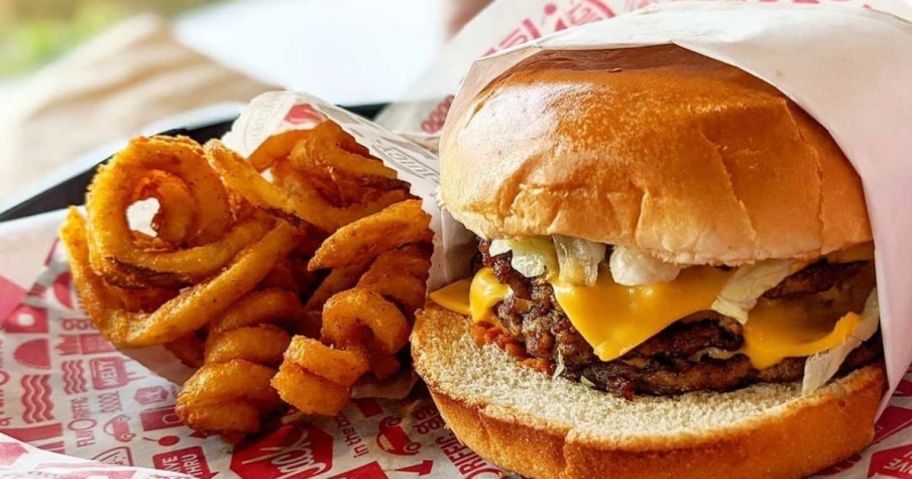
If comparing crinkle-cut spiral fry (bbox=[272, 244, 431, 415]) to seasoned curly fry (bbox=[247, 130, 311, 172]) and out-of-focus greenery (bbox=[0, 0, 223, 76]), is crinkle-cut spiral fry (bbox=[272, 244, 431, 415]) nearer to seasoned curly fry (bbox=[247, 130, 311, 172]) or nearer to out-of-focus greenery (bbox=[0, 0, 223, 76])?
seasoned curly fry (bbox=[247, 130, 311, 172])

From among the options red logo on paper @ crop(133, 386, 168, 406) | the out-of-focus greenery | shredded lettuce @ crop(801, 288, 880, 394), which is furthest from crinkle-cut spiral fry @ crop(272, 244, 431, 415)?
the out-of-focus greenery

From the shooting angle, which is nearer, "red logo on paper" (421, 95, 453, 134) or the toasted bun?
the toasted bun

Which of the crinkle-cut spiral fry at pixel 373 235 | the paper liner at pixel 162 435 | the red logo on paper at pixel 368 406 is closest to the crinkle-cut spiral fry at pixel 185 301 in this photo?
the crinkle-cut spiral fry at pixel 373 235

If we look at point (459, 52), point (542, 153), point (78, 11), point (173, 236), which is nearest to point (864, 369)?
point (542, 153)

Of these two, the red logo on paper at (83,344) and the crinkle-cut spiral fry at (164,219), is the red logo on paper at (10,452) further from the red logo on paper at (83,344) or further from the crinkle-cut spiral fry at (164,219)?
the red logo on paper at (83,344)

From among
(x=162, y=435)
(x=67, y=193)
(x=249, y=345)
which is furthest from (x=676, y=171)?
(x=67, y=193)

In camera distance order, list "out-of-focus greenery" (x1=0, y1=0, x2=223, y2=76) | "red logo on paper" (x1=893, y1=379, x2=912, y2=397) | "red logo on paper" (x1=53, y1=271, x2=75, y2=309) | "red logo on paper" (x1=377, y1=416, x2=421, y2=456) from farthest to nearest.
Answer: "out-of-focus greenery" (x1=0, y1=0, x2=223, y2=76), "red logo on paper" (x1=53, y1=271, x2=75, y2=309), "red logo on paper" (x1=377, y1=416, x2=421, y2=456), "red logo on paper" (x1=893, y1=379, x2=912, y2=397)
